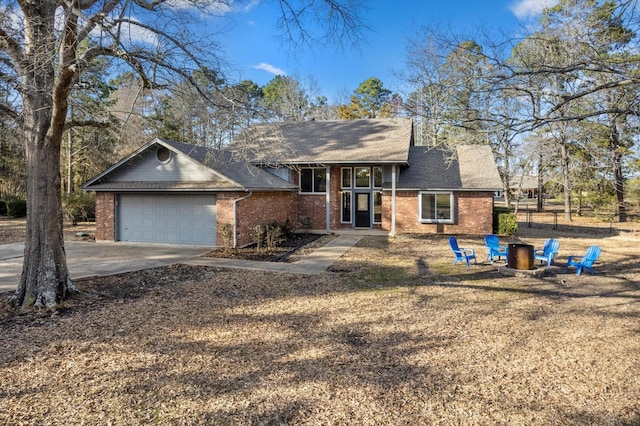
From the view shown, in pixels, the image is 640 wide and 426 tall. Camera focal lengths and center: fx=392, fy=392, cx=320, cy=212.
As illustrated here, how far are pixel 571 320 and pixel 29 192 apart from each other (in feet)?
32.0

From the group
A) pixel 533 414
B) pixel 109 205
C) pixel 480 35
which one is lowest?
Answer: pixel 533 414

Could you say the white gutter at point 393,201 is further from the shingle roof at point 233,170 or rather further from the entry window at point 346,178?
the shingle roof at point 233,170

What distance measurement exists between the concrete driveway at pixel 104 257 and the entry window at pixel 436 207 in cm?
1038

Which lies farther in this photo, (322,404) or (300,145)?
(300,145)

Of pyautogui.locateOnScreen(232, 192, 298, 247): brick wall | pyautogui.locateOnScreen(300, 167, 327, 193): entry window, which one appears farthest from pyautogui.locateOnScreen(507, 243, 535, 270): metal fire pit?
pyautogui.locateOnScreen(300, 167, 327, 193): entry window

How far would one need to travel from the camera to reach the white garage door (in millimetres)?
14852

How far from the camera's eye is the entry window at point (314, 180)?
65.4 feet

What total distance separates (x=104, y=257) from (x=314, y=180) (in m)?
10.5

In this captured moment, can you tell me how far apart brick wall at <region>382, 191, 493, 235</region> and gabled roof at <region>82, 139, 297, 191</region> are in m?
6.19

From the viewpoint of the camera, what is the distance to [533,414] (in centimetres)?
371

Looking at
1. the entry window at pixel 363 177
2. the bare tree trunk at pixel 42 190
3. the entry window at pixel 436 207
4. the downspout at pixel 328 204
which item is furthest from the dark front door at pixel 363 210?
the bare tree trunk at pixel 42 190

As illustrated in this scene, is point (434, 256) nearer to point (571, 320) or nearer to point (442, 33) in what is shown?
point (571, 320)

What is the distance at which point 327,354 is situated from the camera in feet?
16.8

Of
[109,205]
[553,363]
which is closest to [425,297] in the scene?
[553,363]
